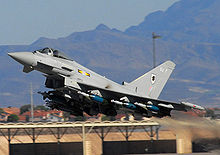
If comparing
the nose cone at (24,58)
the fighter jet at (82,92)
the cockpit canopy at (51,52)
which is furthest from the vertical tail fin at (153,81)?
the nose cone at (24,58)

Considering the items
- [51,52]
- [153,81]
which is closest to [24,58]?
[51,52]

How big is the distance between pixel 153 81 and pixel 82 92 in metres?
7.82

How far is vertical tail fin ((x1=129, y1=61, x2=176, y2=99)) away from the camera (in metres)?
35.9

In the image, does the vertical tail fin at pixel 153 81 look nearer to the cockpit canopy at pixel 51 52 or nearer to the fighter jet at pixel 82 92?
the fighter jet at pixel 82 92

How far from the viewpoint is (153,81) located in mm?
36750

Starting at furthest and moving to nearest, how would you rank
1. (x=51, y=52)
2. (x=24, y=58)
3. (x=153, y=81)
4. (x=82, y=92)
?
1. (x=153, y=81)
2. (x=51, y=52)
3. (x=82, y=92)
4. (x=24, y=58)

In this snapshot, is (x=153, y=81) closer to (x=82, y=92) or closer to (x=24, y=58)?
(x=82, y=92)

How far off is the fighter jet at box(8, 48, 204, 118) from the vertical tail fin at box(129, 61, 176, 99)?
90 cm

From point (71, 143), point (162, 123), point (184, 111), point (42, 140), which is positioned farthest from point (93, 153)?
point (184, 111)

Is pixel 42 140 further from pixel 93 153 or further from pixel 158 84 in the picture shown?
pixel 158 84

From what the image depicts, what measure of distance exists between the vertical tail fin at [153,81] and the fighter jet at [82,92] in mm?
904

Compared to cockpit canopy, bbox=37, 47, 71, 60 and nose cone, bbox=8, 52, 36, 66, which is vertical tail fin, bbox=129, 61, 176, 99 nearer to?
cockpit canopy, bbox=37, 47, 71, 60

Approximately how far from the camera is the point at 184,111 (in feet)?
108

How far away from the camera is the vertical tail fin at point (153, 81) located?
35.9 m
